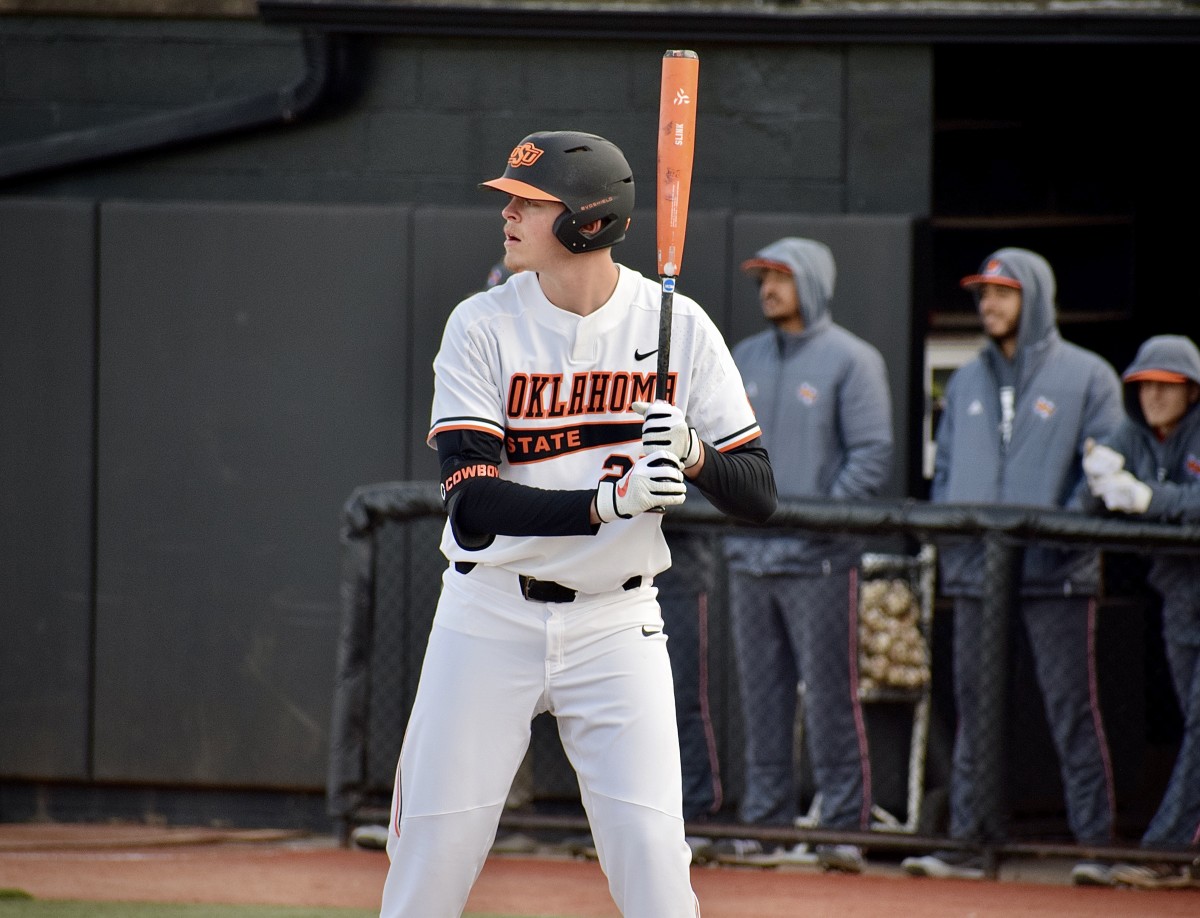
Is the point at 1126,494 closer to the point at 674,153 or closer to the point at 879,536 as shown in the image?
the point at 879,536

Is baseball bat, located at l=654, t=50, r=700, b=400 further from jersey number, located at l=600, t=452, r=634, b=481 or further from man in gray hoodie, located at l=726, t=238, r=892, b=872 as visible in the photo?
man in gray hoodie, located at l=726, t=238, r=892, b=872

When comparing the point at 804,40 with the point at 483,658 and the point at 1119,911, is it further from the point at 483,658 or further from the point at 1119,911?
the point at 483,658

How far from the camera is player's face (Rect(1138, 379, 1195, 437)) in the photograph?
5793 millimetres

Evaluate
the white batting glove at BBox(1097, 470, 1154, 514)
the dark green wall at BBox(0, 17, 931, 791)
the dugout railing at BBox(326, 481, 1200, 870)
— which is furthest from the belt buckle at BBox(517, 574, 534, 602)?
the dark green wall at BBox(0, 17, 931, 791)

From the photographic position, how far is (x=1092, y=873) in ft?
18.3

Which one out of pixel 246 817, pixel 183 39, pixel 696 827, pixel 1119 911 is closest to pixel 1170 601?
pixel 1119 911

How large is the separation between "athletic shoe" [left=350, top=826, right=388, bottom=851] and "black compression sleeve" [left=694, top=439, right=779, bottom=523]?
299 centimetres

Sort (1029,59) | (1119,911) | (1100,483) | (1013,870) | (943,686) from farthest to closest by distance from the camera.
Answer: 1. (1029,59)
2. (943,686)
3. (1013,870)
4. (1100,483)
5. (1119,911)

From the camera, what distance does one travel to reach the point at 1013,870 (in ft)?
19.6

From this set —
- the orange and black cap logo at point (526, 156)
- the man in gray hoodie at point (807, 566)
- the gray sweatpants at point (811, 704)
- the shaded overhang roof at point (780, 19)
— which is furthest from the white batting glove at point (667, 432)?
the shaded overhang roof at point (780, 19)

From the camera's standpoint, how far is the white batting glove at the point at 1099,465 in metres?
5.52

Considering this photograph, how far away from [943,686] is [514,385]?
3.89 m

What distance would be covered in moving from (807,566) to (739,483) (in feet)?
8.61

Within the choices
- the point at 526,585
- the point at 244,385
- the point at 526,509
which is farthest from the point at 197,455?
the point at 526,509
